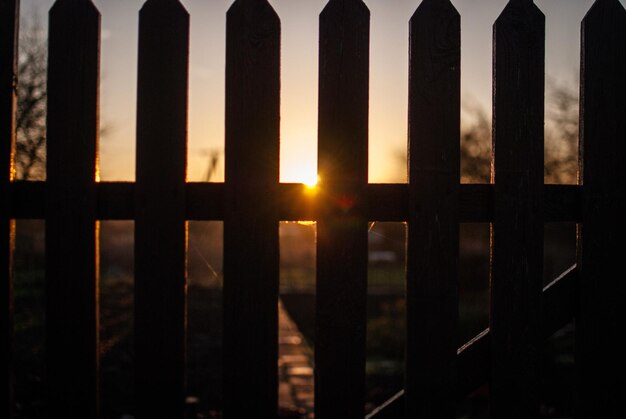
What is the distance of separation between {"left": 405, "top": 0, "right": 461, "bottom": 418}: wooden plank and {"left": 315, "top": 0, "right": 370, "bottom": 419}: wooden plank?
7.1 inches

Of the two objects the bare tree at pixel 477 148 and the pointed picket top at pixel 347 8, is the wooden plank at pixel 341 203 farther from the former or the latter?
the bare tree at pixel 477 148

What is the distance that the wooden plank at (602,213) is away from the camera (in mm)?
1938

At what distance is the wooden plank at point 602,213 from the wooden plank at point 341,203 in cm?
88

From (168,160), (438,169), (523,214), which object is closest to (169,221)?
(168,160)

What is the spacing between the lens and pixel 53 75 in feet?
5.79

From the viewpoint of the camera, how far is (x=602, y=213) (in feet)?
6.35

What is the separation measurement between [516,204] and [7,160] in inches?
73.0

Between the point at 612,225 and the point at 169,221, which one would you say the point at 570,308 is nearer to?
the point at 612,225

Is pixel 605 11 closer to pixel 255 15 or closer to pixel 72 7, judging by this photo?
pixel 255 15

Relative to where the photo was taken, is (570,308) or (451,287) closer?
(451,287)

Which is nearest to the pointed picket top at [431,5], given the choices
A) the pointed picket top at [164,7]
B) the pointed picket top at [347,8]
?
the pointed picket top at [347,8]

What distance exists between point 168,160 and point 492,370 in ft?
4.67

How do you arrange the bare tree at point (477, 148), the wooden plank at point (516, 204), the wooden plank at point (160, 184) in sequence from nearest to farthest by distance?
the wooden plank at point (160, 184) < the wooden plank at point (516, 204) < the bare tree at point (477, 148)

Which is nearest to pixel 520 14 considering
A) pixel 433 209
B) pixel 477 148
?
pixel 433 209
